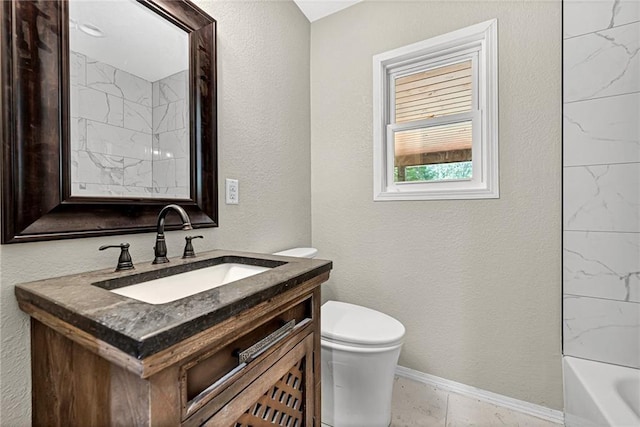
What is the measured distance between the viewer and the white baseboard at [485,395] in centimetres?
142

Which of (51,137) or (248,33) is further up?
(248,33)

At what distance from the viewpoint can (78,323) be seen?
1.75 ft

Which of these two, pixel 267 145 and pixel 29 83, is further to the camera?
pixel 267 145

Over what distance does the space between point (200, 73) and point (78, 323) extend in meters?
1.05

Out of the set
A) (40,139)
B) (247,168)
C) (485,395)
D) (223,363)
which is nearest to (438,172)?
(247,168)

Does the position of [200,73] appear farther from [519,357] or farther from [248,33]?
[519,357]

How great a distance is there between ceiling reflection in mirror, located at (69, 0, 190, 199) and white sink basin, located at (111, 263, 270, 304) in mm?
316

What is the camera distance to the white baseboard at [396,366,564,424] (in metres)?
1.42

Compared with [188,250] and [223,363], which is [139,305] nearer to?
[223,363]

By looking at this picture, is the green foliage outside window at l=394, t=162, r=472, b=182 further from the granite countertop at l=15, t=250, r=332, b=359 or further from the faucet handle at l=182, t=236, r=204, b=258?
the faucet handle at l=182, t=236, r=204, b=258

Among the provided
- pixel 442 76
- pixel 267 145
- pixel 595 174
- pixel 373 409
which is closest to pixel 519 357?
pixel 373 409

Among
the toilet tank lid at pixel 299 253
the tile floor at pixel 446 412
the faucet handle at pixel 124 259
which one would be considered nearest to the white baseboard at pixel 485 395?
the tile floor at pixel 446 412

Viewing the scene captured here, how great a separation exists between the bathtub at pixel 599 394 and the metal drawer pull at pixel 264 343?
3.59 ft

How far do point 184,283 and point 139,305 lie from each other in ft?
1.47
